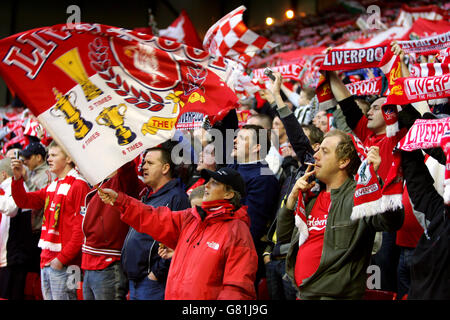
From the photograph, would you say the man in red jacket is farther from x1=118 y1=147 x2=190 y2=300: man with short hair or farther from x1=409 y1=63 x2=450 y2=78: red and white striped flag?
x1=409 y1=63 x2=450 y2=78: red and white striped flag

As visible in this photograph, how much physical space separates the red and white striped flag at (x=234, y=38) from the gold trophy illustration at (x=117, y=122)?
2465 millimetres

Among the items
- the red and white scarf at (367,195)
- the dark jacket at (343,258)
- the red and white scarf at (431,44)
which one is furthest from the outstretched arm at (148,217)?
the red and white scarf at (431,44)

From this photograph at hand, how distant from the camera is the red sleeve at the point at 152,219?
3.55m

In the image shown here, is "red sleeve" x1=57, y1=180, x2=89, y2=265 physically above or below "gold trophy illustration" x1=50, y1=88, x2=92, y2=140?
below

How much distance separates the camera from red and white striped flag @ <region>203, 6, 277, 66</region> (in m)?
5.83

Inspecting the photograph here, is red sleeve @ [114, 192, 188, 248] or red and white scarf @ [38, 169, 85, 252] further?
red and white scarf @ [38, 169, 85, 252]

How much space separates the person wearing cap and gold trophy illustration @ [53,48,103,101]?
2.18 ft

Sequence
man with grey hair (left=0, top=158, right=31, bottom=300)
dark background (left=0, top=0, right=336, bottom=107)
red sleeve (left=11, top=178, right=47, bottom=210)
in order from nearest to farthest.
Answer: red sleeve (left=11, top=178, right=47, bottom=210)
man with grey hair (left=0, top=158, right=31, bottom=300)
dark background (left=0, top=0, right=336, bottom=107)

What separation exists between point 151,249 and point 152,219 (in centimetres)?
60

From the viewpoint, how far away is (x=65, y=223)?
5.05 metres

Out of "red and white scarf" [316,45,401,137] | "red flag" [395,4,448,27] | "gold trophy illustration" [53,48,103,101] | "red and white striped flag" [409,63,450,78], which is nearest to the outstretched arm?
"gold trophy illustration" [53,48,103,101]

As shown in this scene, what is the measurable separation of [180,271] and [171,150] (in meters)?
1.62

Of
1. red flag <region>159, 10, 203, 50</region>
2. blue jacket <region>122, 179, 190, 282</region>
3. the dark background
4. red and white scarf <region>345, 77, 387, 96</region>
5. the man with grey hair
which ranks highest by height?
the dark background

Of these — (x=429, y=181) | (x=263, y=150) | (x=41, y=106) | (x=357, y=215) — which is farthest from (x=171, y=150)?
(x=429, y=181)
